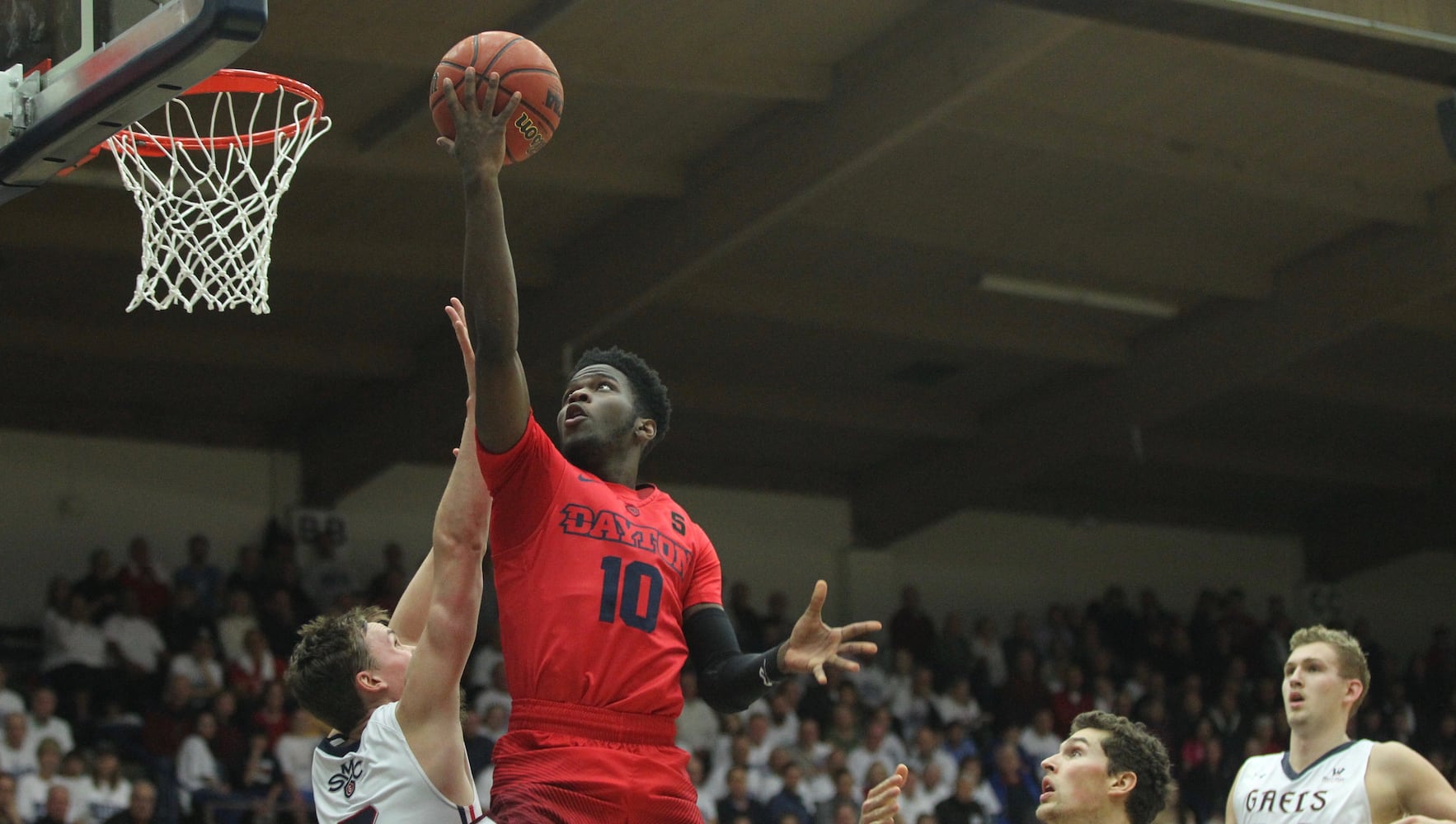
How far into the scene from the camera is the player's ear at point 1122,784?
5008mm

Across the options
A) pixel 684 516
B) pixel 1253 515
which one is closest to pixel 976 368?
pixel 1253 515

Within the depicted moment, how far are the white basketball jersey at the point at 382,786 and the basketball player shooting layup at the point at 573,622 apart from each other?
182mm

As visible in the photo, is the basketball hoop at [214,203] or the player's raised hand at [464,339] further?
the basketball hoop at [214,203]

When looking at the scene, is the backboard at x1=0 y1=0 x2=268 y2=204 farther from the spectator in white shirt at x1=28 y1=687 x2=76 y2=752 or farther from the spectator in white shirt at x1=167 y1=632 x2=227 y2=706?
the spectator in white shirt at x1=167 y1=632 x2=227 y2=706

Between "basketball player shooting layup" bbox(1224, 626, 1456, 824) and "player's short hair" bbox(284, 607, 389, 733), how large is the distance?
3.77 meters

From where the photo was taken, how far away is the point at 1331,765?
684 centimetres

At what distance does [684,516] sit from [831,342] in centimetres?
1306

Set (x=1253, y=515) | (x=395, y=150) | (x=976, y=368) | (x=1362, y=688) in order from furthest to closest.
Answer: (x=1253, y=515), (x=976, y=368), (x=395, y=150), (x=1362, y=688)

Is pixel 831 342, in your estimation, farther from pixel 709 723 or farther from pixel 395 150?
pixel 395 150

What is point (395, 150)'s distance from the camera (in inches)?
512

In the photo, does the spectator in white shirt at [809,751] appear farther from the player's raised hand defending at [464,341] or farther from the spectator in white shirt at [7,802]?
the player's raised hand defending at [464,341]

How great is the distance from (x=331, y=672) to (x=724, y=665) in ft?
3.18

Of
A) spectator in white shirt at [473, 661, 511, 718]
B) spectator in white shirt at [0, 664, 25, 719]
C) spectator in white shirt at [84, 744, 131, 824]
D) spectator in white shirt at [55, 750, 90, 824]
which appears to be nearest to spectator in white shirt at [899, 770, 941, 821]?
spectator in white shirt at [473, 661, 511, 718]

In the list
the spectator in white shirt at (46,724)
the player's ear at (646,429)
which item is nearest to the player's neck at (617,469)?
the player's ear at (646,429)
